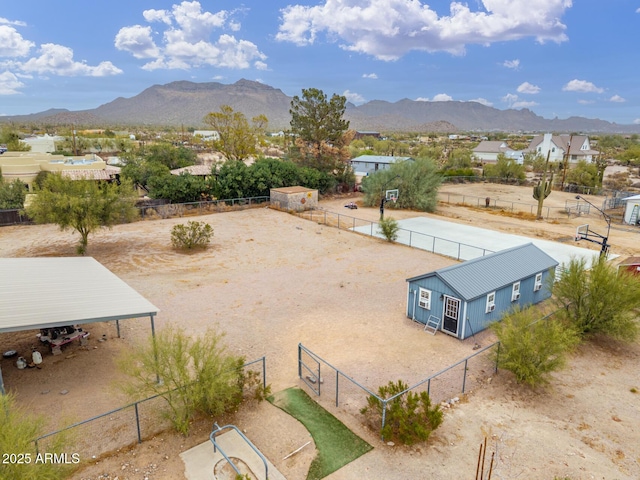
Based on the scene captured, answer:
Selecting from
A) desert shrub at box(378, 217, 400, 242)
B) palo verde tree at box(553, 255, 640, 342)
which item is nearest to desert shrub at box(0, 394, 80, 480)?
palo verde tree at box(553, 255, 640, 342)

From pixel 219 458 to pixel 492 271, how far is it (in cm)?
1218

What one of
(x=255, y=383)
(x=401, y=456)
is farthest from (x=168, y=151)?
(x=401, y=456)

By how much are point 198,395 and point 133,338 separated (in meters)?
6.20

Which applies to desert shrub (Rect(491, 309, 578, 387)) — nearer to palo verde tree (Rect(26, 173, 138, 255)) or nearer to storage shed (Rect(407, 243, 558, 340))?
storage shed (Rect(407, 243, 558, 340))

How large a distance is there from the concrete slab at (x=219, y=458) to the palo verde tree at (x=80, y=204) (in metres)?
17.5

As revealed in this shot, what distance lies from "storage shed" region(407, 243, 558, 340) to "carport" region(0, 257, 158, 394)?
9693 mm

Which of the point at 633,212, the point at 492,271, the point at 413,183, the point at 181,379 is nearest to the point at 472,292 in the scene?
the point at 492,271

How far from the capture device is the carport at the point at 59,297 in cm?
1041

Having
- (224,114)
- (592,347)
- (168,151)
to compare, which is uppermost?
(224,114)

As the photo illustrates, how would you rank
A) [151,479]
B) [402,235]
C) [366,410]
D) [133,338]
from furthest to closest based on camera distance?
[402,235] < [133,338] < [366,410] < [151,479]

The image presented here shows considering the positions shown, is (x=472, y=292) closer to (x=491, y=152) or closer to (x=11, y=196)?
(x=11, y=196)

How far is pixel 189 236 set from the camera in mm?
25719

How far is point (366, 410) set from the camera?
10492 millimetres

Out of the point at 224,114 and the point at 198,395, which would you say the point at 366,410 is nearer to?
the point at 198,395
